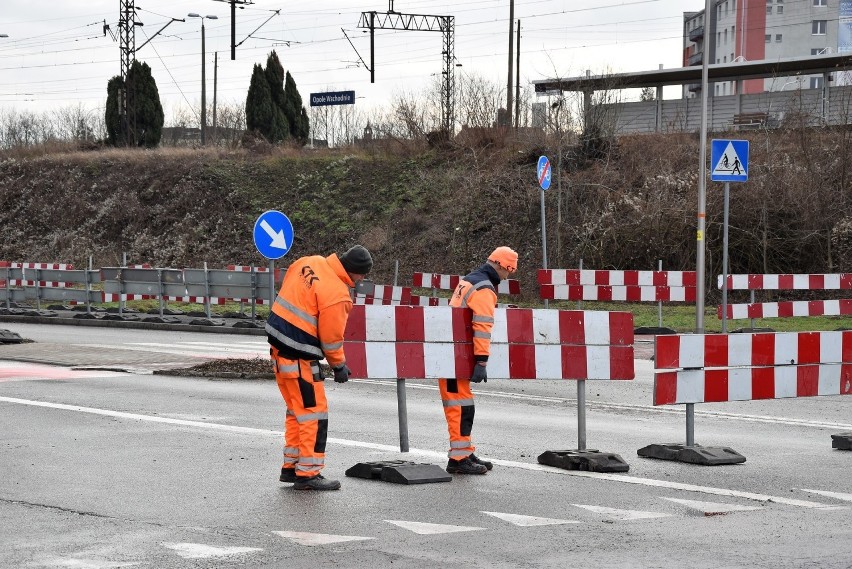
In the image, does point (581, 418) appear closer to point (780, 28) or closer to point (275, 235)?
point (275, 235)

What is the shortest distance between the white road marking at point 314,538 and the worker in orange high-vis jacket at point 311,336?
4.79 feet

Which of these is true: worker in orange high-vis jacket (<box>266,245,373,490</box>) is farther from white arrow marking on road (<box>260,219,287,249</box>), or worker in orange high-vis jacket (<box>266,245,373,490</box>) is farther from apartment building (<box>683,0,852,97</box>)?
apartment building (<box>683,0,852,97</box>)

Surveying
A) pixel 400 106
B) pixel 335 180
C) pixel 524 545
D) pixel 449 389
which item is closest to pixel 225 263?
pixel 335 180

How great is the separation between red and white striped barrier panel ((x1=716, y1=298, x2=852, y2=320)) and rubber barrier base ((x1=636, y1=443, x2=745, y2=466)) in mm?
11711

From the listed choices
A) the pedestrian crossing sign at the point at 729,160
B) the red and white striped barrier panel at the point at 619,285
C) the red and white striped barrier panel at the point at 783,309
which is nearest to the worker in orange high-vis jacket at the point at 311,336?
the pedestrian crossing sign at the point at 729,160

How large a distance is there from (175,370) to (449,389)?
8.07 m

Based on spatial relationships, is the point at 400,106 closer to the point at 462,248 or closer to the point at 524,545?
the point at 462,248

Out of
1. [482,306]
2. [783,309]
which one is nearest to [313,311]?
[482,306]

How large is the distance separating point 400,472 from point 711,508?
2226 millimetres

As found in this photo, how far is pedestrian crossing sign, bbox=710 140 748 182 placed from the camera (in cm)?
1878

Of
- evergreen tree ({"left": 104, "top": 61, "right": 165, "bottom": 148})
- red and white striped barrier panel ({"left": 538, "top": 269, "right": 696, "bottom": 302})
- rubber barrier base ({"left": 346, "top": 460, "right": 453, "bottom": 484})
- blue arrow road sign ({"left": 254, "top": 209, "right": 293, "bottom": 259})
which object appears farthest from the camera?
evergreen tree ({"left": 104, "top": 61, "right": 165, "bottom": 148})

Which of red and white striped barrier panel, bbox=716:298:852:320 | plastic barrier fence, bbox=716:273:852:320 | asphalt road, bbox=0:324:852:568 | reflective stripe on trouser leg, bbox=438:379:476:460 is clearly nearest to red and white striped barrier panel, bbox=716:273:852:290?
plastic barrier fence, bbox=716:273:852:320

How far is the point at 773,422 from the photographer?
12.8 m

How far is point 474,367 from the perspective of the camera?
9.65 m
